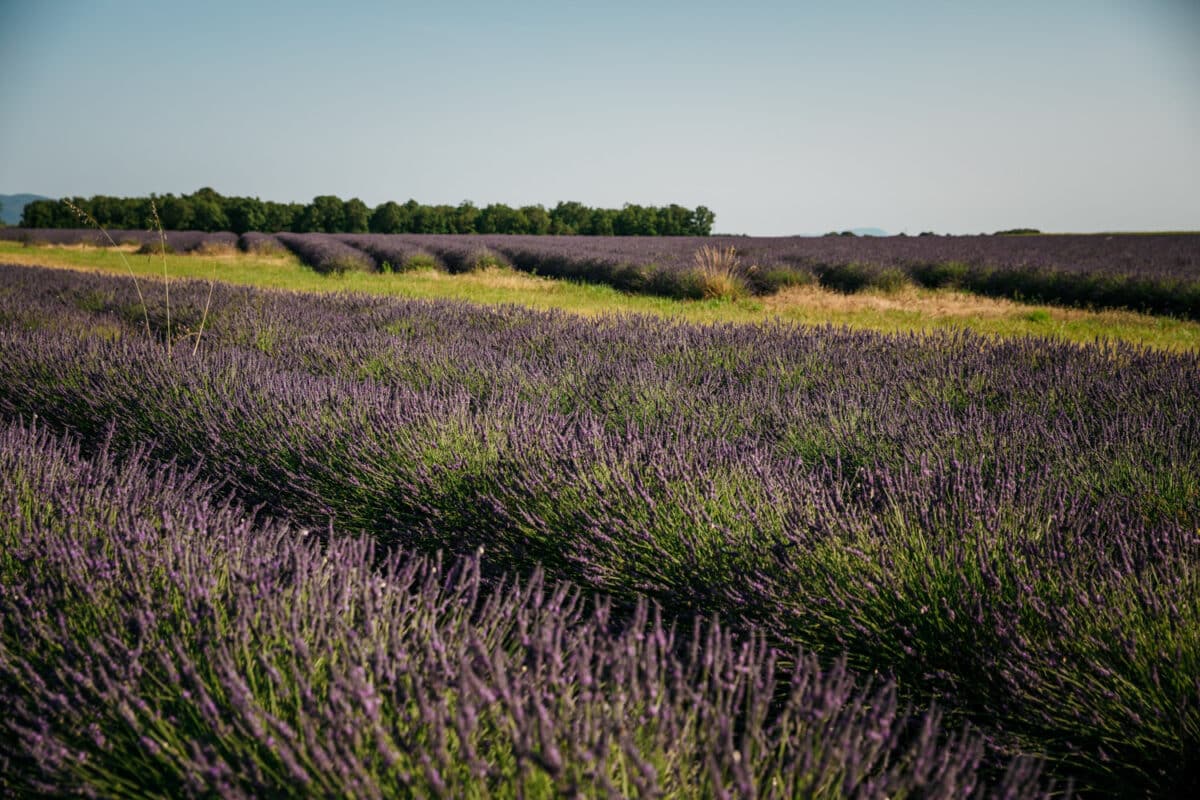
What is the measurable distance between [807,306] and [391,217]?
45555 mm

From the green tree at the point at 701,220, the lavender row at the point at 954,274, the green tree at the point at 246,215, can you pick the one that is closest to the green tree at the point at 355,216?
the green tree at the point at 246,215

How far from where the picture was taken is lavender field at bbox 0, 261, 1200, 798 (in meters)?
0.99

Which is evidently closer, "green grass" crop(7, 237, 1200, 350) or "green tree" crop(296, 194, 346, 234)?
"green grass" crop(7, 237, 1200, 350)

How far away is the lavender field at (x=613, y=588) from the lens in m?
0.99

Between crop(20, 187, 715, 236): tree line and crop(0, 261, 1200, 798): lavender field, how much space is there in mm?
48870

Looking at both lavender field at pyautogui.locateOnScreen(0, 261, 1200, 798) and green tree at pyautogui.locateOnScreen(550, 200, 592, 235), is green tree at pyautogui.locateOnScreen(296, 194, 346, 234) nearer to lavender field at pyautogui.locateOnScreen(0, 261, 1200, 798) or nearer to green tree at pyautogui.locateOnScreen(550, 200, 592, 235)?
green tree at pyautogui.locateOnScreen(550, 200, 592, 235)

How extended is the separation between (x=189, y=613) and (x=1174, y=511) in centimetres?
248

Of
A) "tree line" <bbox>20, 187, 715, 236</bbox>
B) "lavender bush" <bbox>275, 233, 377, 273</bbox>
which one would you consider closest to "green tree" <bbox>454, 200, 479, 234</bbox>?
"tree line" <bbox>20, 187, 715, 236</bbox>

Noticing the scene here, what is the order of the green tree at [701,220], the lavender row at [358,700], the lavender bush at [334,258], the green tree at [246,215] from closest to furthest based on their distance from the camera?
the lavender row at [358,700] → the lavender bush at [334,258] → the green tree at [246,215] → the green tree at [701,220]

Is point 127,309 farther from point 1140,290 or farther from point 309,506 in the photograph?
point 1140,290

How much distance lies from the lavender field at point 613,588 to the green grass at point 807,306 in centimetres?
272

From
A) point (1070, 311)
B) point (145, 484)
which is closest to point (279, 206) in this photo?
point (1070, 311)

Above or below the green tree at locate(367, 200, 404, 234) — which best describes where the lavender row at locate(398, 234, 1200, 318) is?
below

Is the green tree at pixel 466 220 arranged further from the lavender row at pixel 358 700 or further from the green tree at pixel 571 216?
the lavender row at pixel 358 700
